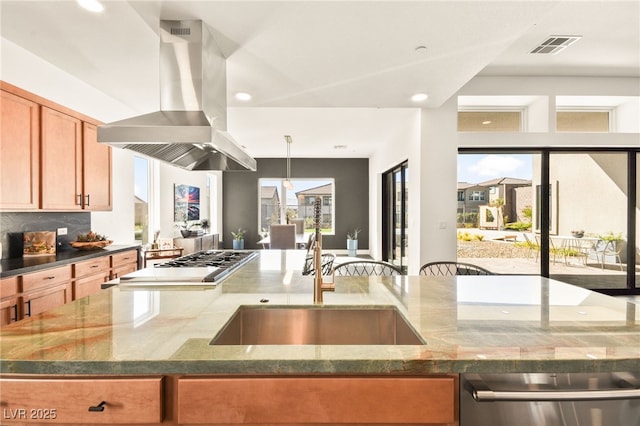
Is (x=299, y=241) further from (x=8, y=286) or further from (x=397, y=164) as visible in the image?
(x=8, y=286)

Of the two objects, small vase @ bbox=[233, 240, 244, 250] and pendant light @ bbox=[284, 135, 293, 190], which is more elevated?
pendant light @ bbox=[284, 135, 293, 190]

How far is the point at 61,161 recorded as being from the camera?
2.94 m

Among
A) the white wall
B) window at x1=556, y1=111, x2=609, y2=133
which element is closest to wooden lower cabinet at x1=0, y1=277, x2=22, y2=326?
the white wall

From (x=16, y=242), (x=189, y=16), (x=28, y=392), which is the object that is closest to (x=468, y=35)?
(x=189, y=16)

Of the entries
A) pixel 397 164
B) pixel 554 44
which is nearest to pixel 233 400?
pixel 554 44

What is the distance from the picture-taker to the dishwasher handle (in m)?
0.83

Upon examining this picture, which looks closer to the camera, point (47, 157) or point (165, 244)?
point (47, 157)

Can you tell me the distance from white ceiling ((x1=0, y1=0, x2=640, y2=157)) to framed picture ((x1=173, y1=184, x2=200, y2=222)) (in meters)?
2.48

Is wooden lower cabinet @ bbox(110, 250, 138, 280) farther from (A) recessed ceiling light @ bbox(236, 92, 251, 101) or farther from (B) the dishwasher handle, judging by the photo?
(B) the dishwasher handle

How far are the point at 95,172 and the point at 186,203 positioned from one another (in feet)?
10.8

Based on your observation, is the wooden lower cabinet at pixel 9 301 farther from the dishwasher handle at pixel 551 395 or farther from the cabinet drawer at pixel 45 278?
the dishwasher handle at pixel 551 395

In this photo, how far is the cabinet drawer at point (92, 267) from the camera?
266cm

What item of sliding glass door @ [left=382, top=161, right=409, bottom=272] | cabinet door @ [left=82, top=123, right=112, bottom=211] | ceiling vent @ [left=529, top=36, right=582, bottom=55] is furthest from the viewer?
sliding glass door @ [left=382, top=161, right=409, bottom=272]

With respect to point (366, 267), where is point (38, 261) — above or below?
above
